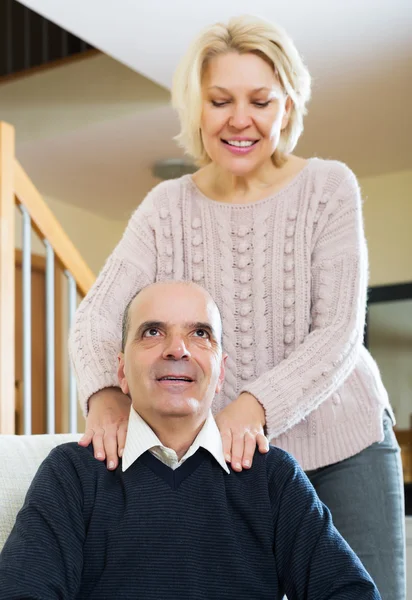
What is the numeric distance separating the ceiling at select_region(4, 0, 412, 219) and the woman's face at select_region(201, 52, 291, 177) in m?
2.05

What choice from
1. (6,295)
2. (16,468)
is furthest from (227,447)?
(6,295)

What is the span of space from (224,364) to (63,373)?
4.39 metres

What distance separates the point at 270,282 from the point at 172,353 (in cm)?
27

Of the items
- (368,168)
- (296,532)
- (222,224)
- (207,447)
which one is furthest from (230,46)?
(368,168)

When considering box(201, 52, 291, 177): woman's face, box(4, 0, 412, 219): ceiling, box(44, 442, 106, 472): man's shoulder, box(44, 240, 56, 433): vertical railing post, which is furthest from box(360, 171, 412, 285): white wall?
box(44, 442, 106, 472): man's shoulder

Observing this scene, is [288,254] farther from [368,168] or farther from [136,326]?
[368,168]

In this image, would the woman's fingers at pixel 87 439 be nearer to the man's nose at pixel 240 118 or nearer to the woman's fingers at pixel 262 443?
the woman's fingers at pixel 262 443

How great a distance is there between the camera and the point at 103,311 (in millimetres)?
1514

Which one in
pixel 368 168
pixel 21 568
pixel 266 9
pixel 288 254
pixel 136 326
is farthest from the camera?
pixel 368 168

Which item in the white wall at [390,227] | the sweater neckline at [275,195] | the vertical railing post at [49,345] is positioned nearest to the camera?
the sweater neckline at [275,195]

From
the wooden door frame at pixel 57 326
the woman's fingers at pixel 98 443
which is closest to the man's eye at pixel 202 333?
the woman's fingers at pixel 98 443

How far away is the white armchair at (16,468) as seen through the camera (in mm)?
1425

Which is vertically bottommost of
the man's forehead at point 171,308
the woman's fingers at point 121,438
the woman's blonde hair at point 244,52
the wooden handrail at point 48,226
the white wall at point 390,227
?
the woman's fingers at point 121,438

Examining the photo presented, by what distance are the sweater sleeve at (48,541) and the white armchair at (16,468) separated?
17 cm
